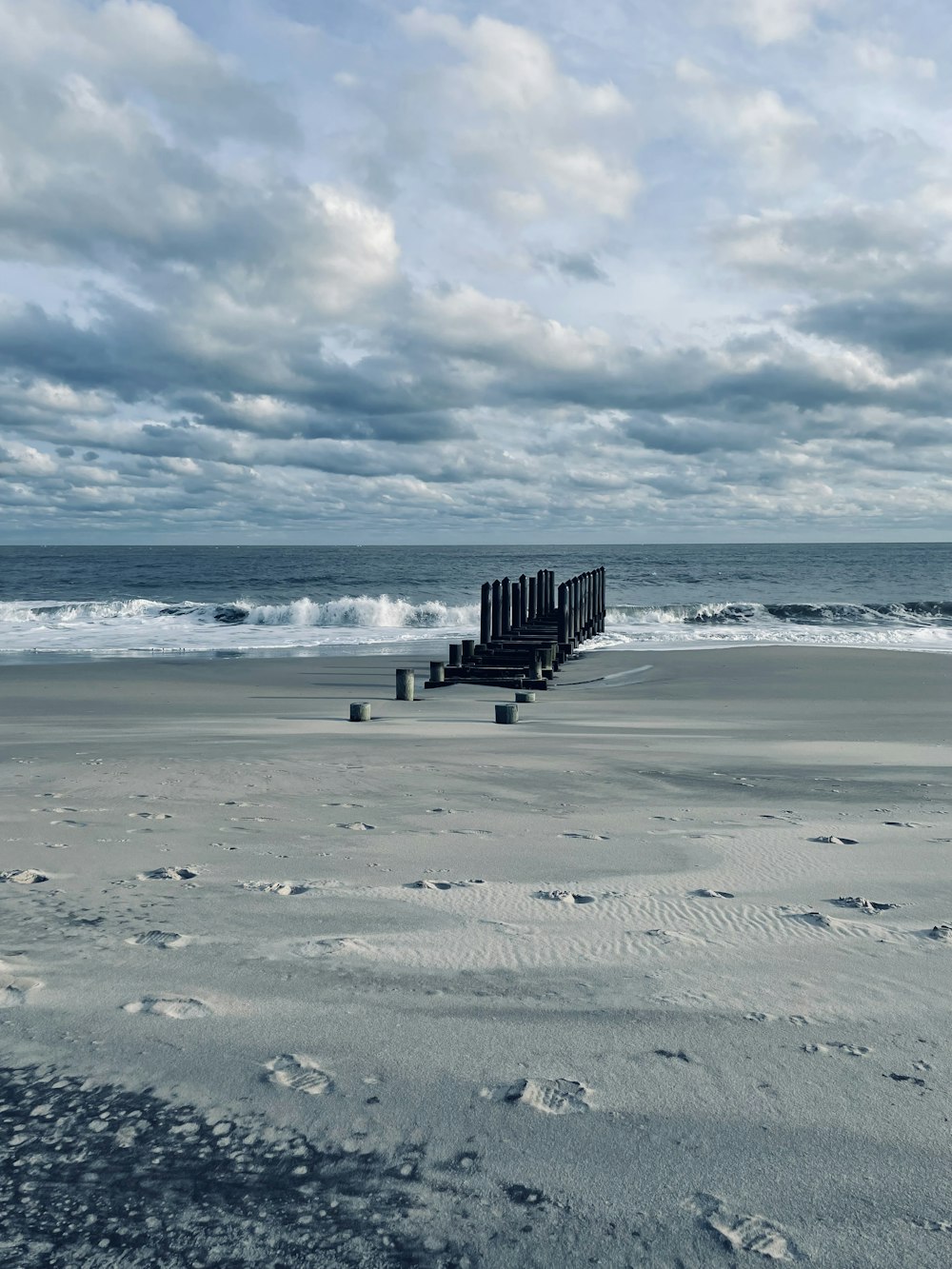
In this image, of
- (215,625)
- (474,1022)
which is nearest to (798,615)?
(215,625)

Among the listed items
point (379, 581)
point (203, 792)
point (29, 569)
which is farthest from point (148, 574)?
point (203, 792)

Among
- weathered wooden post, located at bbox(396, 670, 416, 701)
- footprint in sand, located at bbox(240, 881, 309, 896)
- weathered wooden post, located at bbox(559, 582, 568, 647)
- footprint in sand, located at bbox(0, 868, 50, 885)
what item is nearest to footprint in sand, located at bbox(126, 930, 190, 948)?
footprint in sand, located at bbox(240, 881, 309, 896)

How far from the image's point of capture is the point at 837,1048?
306 cm

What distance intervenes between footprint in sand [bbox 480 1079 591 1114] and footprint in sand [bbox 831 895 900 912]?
6.94 feet

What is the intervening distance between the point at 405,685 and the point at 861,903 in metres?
9.45

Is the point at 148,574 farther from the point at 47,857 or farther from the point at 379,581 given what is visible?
the point at 47,857

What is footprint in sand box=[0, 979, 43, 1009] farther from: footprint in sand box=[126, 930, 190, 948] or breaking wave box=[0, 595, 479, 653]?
breaking wave box=[0, 595, 479, 653]

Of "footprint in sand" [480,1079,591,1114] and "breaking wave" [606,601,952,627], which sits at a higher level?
"footprint in sand" [480,1079,591,1114]

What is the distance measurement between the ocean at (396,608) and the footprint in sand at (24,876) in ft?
55.6

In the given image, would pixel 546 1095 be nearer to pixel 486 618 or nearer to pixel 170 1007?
pixel 170 1007

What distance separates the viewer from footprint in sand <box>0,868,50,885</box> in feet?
15.4

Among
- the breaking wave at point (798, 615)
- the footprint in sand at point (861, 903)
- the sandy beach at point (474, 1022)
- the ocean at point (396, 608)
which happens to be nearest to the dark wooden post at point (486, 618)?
the ocean at point (396, 608)

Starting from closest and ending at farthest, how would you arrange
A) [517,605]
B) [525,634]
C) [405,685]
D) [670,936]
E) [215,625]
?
[670,936] < [405,685] < [525,634] < [517,605] < [215,625]

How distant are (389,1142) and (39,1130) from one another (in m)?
0.99
